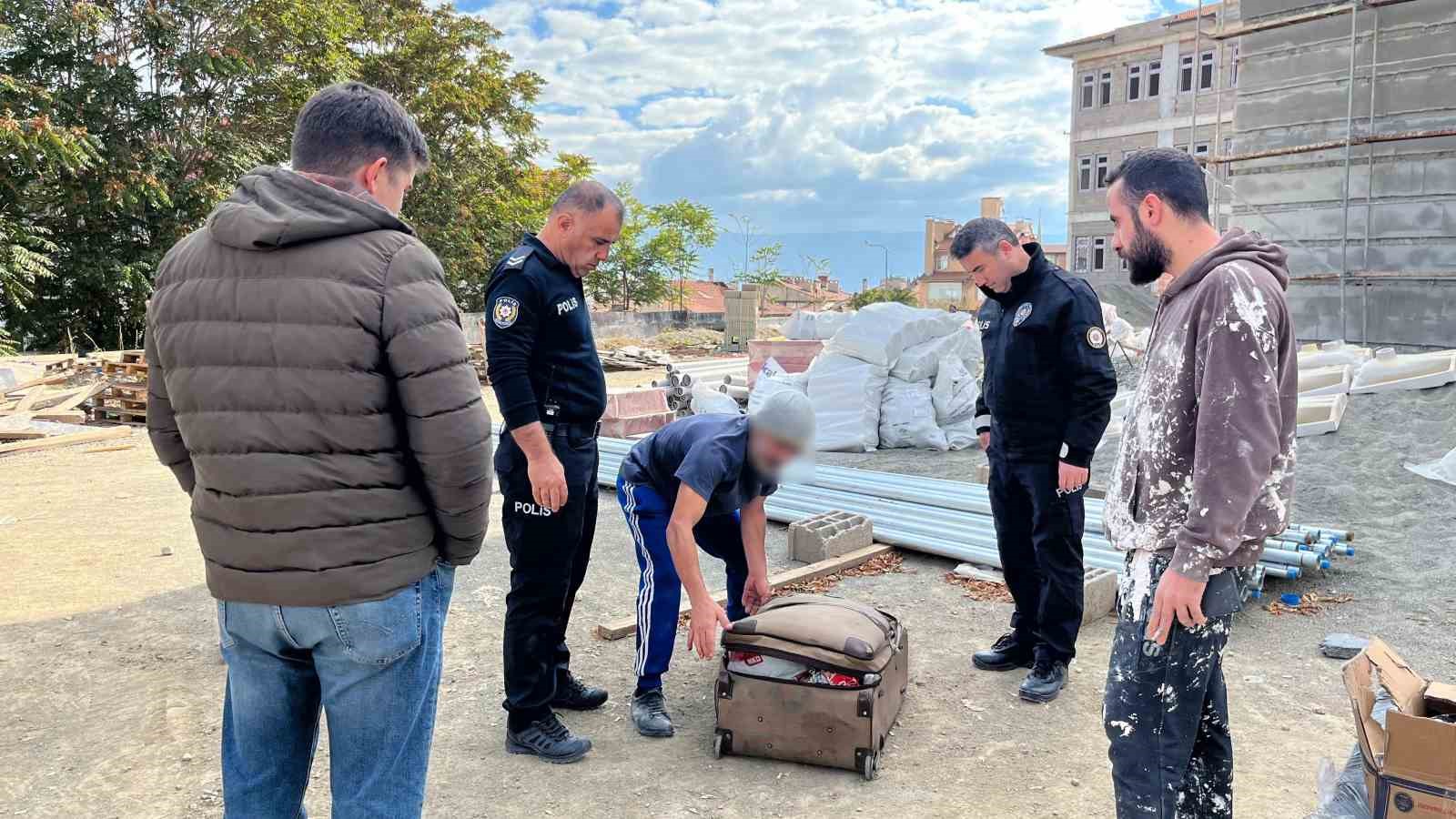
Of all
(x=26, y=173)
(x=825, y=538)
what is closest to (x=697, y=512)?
(x=825, y=538)

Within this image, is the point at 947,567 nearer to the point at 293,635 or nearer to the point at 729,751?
the point at 729,751

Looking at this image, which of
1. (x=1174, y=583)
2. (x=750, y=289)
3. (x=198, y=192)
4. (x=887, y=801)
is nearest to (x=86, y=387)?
(x=198, y=192)

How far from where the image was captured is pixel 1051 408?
393 cm

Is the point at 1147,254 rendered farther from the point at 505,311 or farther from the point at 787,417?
the point at 505,311

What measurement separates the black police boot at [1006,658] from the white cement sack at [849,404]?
6.12 m

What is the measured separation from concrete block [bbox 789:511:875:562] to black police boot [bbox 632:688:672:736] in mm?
2429

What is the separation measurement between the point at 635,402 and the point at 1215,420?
9450 millimetres

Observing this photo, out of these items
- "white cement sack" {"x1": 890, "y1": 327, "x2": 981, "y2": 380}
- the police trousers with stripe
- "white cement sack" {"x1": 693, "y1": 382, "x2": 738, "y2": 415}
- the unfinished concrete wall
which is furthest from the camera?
the unfinished concrete wall

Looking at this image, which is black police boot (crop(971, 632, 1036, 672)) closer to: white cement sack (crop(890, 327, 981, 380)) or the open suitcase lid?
the open suitcase lid

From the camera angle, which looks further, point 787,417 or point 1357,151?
point 1357,151

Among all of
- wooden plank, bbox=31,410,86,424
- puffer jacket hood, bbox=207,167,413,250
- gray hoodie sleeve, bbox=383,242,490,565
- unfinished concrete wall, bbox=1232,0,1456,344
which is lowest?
wooden plank, bbox=31,410,86,424

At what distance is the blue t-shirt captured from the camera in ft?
10.5

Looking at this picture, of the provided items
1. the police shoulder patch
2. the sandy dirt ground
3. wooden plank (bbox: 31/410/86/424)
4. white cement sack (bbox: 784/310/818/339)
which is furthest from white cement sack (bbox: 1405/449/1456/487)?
wooden plank (bbox: 31/410/86/424)

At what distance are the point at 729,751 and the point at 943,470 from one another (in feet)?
20.5
